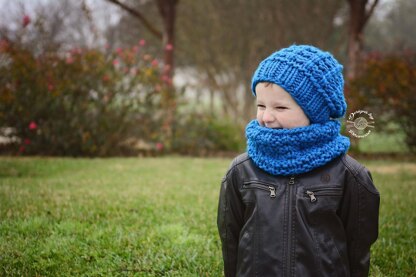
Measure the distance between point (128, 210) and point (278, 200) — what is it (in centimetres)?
258

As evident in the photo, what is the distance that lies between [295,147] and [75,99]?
7751 mm

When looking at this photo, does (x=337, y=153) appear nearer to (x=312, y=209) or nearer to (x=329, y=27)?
(x=312, y=209)

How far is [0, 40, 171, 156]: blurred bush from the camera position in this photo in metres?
8.70

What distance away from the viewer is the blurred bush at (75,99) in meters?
8.70

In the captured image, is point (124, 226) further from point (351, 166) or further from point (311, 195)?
point (351, 166)

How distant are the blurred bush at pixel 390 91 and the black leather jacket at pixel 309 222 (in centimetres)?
811

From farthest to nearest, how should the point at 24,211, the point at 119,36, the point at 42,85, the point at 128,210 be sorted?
1. the point at 119,36
2. the point at 42,85
3. the point at 128,210
4. the point at 24,211

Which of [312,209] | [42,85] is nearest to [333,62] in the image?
[312,209]

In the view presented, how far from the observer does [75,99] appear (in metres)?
9.09

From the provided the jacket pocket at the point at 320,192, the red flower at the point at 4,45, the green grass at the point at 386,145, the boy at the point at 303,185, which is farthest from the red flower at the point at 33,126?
the green grass at the point at 386,145

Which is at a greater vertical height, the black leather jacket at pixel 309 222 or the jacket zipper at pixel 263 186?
the jacket zipper at pixel 263 186

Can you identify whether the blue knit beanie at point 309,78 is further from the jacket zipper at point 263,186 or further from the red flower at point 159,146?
the red flower at point 159,146

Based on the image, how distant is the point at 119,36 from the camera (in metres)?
22.8

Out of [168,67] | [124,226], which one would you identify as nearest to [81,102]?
[168,67]
